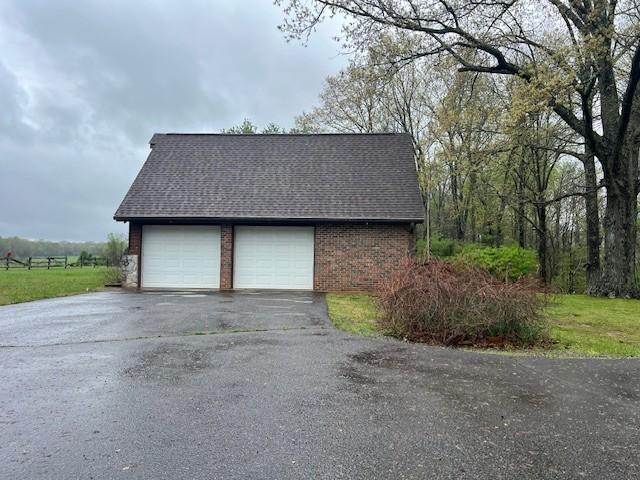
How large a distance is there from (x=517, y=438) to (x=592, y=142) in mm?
14500

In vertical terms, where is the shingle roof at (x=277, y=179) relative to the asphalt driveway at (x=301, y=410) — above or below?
above

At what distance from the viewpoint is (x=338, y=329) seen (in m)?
8.23

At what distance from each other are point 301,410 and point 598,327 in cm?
775

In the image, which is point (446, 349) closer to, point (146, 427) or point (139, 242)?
point (146, 427)

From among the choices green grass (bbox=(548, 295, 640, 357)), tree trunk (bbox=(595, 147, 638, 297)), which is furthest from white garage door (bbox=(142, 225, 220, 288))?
tree trunk (bbox=(595, 147, 638, 297))

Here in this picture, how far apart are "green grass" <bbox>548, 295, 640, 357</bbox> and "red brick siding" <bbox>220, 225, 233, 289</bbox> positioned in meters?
9.96

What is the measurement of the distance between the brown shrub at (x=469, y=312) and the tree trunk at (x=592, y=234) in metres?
11.0

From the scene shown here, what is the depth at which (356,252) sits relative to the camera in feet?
51.8

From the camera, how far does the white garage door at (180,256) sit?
1630 centimetres

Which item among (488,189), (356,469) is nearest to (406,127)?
(488,189)

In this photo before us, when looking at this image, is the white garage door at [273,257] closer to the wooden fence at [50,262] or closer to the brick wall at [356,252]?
the brick wall at [356,252]

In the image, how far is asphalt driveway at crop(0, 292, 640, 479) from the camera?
10.5 ft

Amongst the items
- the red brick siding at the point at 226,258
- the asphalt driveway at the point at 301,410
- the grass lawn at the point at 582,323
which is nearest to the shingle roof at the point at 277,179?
the red brick siding at the point at 226,258

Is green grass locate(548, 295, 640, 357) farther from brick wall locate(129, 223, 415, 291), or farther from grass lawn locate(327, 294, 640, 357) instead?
brick wall locate(129, 223, 415, 291)
